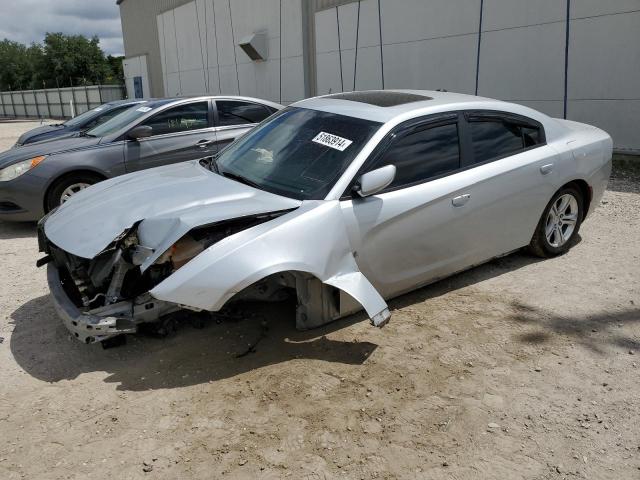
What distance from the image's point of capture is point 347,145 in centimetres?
385

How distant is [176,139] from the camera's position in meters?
7.23

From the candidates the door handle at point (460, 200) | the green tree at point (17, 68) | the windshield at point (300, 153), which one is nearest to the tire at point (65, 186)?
the windshield at point (300, 153)

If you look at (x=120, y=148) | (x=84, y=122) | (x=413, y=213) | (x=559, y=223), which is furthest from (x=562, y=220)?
(x=84, y=122)

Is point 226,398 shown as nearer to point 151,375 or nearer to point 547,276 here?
point 151,375

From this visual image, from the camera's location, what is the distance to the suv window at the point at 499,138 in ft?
14.4

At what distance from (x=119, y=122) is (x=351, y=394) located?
228 inches

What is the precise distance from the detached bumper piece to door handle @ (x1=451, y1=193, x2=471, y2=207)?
7.11ft

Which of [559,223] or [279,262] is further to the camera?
[559,223]

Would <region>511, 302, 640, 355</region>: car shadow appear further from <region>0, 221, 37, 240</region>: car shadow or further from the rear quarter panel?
<region>0, 221, 37, 240</region>: car shadow

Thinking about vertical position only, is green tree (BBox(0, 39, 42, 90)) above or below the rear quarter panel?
above

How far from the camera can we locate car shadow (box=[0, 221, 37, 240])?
6.66 meters

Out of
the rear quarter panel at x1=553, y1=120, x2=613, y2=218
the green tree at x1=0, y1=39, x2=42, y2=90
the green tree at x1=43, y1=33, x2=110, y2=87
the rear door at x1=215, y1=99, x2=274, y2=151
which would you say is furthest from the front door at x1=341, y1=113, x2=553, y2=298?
the green tree at x1=0, y1=39, x2=42, y2=90

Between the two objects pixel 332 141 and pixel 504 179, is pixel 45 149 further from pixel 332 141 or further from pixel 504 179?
pixel 504 179

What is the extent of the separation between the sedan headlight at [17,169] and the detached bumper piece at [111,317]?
12.1ft
